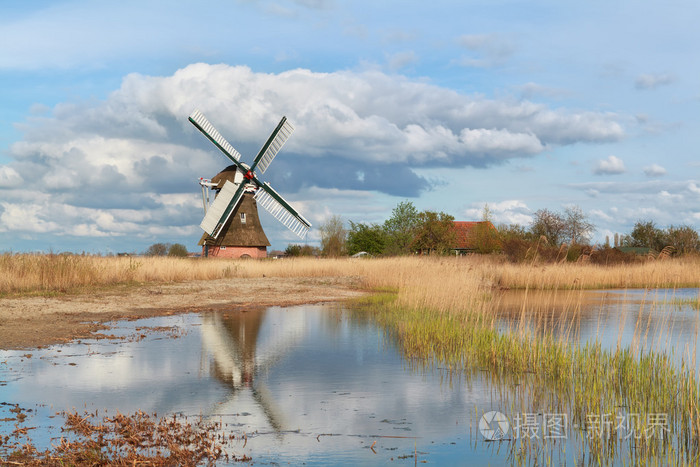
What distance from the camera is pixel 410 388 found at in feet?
27.1

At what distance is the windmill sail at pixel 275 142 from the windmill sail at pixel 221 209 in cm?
223

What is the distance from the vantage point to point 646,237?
6056cm

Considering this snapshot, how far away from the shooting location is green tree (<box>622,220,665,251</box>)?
5873cm

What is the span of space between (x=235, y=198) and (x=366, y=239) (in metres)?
11.4

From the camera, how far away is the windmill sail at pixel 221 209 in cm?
4388

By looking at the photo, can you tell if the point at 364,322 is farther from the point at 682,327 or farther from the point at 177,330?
the point at 682,327

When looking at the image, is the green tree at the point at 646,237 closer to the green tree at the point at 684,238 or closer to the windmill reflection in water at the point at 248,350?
the green tree at the point at 684,238

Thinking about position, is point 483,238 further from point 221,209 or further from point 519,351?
point 519,351

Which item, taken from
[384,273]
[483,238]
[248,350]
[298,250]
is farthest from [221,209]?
[248,350]

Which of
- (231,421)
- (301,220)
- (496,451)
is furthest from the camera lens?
(301,220)

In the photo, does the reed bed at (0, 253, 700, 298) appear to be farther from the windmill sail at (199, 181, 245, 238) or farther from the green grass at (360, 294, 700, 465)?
the windmill sail at (199, 181, 245, 238)

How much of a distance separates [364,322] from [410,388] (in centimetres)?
737

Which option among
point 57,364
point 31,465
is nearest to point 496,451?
point 31,465

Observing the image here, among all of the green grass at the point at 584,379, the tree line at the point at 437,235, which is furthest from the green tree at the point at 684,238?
the green grass at the point at 584,379
